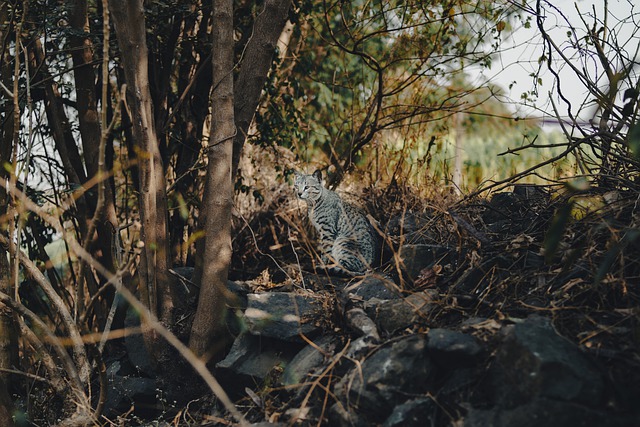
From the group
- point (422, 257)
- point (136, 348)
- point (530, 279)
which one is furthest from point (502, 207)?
point (136, 348)

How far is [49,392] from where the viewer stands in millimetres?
5312

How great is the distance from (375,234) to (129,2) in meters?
2.96

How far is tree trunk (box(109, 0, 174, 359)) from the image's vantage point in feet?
14.8

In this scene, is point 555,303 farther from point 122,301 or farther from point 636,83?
point 122,301

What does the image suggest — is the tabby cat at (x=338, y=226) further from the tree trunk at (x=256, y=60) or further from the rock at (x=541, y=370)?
the rock at (x=541, y=370)

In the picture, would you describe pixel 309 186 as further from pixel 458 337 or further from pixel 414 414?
pixel 414 414

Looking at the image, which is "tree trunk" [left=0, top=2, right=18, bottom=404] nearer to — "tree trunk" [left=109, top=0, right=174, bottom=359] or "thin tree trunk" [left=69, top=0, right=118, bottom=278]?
"thin tree trunk" [left=69, top=0, right=118, bottom=278]

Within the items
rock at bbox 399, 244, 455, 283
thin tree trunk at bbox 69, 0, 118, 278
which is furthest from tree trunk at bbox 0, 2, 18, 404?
rock at bbox 399, 244, 455, 283

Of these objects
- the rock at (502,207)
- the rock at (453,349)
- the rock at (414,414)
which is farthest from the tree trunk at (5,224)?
the rock at (502,207)

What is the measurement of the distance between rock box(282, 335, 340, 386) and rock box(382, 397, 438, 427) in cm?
80

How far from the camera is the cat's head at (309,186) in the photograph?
625 centimetres

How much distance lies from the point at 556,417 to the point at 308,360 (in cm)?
178

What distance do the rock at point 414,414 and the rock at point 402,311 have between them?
0.66 meters

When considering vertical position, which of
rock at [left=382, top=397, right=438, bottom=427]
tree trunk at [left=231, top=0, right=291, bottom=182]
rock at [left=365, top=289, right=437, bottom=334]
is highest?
tree trunk at [left=231, top=0, right=291, bottom=182]
